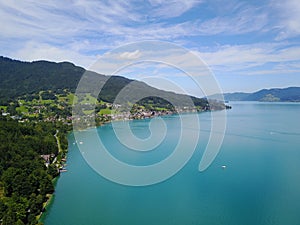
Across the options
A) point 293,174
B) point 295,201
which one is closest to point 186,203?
point 295,201

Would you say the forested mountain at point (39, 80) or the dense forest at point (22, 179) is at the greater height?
the forested mountain at point (39, 80)

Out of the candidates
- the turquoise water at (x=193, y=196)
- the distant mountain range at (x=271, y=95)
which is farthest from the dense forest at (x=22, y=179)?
the distant mountain range at (x=271, y=95)

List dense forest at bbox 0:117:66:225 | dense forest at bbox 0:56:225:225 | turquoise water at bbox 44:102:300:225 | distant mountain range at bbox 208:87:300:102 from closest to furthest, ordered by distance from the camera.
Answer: dense forest at bbox 0:117:66:225 < turquoise water at bbox 44:102:300:225 < dense forest at bbox 0:56:225:225 < distant mountain range at bbox 208:87:300:102

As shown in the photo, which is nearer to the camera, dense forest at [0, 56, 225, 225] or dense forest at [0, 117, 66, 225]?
dense forest at [0, 117, 66, 225]

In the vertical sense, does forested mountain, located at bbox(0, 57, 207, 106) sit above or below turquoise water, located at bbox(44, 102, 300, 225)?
above

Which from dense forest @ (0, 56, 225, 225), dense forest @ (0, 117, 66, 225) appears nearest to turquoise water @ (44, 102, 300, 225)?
dense forest @ (0, 117, 66, 225)

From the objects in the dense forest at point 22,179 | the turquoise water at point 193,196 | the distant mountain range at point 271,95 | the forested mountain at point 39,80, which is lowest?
the turquoise water at point 193,196

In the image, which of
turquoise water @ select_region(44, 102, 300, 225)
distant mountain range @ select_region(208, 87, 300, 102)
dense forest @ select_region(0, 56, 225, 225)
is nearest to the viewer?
turquoise water @ select_region(44, 102, 300, 225)

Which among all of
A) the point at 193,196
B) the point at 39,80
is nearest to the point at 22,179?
the point at 193,196

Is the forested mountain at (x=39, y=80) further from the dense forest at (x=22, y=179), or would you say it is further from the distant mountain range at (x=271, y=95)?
the distant mountain range at (x=271, y=95)

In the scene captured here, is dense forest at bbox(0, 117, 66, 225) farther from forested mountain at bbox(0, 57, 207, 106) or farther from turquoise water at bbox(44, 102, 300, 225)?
forested mountain at bbox(0, 57, 207, 106)
